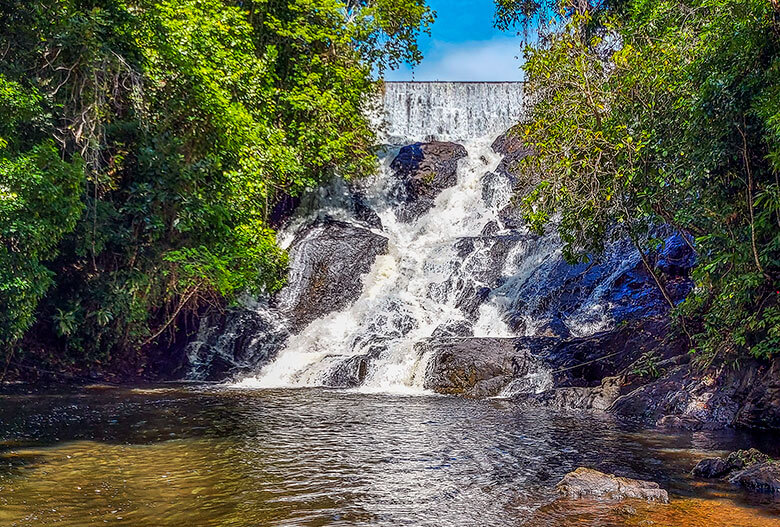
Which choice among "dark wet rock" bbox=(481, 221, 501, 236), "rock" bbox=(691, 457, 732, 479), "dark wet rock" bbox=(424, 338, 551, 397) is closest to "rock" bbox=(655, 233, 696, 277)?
"dark wet rock" bbox=(424, 338, 551, 397)

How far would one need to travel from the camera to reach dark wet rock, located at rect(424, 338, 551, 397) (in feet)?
41.4

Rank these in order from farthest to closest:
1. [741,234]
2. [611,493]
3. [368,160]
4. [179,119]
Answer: [368,160] < [179,119] < [741,234] < [611,493]

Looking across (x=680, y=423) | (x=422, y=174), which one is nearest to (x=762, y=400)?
(x=680, y=423)

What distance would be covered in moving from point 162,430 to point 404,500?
175 inches

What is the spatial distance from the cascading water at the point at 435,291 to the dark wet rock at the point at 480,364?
10.6 inches

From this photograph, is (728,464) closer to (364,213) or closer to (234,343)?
(234,343)

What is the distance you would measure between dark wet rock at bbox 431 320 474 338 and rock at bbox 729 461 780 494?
9568 mm

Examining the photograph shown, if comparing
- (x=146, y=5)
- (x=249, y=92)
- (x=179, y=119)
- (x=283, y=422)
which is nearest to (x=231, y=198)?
(x=179, y=119)

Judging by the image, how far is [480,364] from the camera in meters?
13.0

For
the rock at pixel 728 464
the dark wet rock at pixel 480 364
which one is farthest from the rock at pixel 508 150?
the rock at pixel 728 464

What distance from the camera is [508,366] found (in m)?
12.9

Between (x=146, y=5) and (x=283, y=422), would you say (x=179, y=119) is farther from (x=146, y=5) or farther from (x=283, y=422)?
(x=283, y=422)

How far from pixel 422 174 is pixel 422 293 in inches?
307

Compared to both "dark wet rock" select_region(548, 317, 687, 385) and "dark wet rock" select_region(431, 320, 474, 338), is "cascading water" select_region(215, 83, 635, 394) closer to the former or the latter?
"dark wet rock" select_region(431, 320, 474, 338)
